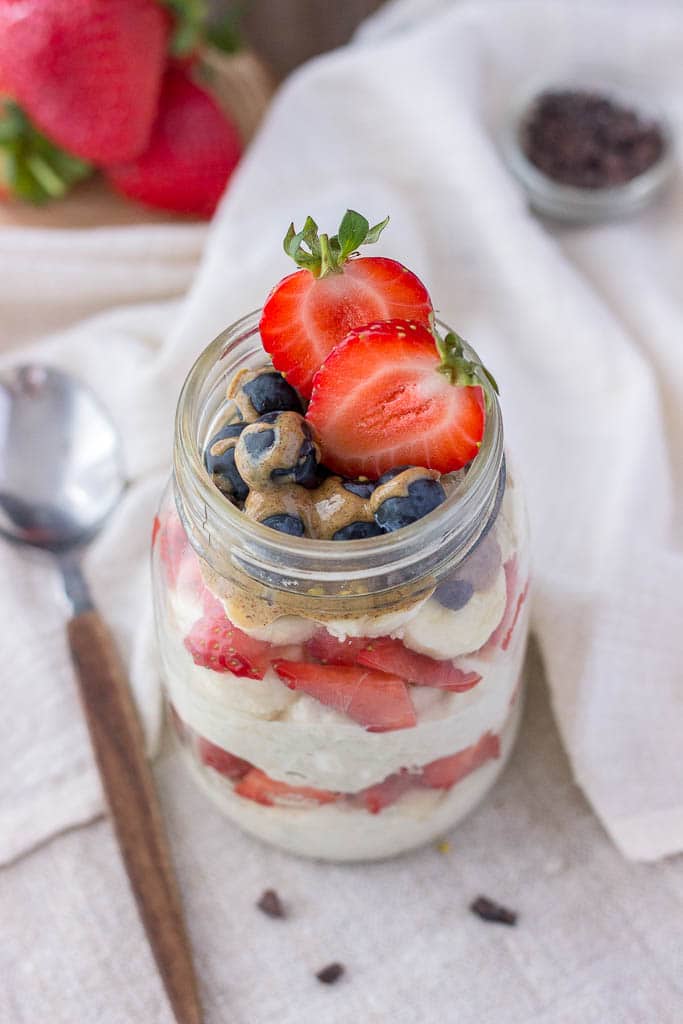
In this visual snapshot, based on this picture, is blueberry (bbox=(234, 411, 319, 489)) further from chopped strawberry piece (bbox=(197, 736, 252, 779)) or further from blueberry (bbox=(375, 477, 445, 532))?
chopped strawberry piece (bbox=(197, 736, 252, 779))

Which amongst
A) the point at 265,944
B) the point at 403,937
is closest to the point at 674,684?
the point at 403,937

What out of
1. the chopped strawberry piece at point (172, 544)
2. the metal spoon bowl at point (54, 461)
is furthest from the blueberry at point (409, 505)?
the metal spoon bowl at point (54, 461)

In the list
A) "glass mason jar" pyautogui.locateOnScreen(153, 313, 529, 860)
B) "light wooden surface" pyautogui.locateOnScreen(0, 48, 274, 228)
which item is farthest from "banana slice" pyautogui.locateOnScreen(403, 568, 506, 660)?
"light wooden surface" pyautogui.locateOnScreen(0, 48, 274, 228)

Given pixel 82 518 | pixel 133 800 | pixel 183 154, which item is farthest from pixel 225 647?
pixel 183 154

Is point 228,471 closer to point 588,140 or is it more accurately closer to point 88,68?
point 88,68

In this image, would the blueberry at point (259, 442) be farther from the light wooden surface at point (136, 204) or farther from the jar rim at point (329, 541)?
the light wooden surface at point (136, 204)

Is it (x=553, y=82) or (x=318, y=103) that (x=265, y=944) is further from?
(x=553, y=82)

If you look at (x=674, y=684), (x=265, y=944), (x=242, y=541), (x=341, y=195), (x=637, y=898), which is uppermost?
(x=242, y=541)
